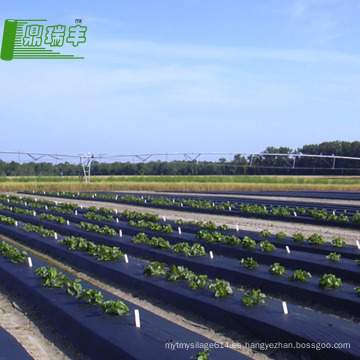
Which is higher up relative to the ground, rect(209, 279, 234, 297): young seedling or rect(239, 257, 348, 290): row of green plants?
rect(239, 257, 348, 290): row of green plants

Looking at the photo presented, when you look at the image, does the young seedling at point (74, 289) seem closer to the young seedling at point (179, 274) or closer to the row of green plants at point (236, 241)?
the young seedling at point (179, 274)

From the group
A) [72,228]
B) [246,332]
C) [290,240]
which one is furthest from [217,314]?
[72,228]

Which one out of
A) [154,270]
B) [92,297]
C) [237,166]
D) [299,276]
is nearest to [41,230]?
[154,270]

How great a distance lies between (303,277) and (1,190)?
101 feet

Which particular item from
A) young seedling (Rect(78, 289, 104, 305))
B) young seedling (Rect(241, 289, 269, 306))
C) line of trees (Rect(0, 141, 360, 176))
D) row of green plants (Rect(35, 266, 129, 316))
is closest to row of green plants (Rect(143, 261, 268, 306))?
young seedling (Rect(241, 289, 269, 306))

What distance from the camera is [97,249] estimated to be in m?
8.84

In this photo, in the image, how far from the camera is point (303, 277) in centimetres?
670

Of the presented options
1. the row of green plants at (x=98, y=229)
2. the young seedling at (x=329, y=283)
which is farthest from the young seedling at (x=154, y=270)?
the row of green plants at (x=98, y=229)

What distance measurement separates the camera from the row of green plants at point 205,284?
18.6 ft

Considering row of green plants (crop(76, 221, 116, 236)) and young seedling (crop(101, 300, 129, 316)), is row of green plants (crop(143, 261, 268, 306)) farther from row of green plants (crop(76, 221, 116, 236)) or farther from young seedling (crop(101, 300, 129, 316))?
row of green plants (crop(76, 221, 116, 236))

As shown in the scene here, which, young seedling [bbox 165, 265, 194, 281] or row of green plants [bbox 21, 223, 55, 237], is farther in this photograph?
row of green plants [bbox 21, 223, 55, 237]

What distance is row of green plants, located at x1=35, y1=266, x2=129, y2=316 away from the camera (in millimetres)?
5301

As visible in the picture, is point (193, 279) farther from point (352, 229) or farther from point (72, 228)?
point (352, 229)

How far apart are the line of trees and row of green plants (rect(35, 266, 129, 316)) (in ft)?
164
